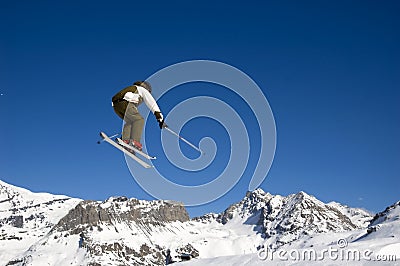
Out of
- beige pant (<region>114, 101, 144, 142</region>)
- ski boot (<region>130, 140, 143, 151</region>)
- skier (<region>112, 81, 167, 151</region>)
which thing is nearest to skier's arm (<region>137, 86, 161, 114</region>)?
skier (<region>112, 81, 167, 151</region>)

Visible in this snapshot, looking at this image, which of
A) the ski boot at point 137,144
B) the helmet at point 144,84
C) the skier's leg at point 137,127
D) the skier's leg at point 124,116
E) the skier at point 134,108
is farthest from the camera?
the ski boot at point 137,144

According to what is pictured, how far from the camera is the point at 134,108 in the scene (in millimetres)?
18672

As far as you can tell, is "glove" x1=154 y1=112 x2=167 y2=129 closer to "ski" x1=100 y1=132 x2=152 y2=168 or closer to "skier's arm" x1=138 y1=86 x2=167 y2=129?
"skier's arm" x1=138 y1=86 x2=167 y2=129

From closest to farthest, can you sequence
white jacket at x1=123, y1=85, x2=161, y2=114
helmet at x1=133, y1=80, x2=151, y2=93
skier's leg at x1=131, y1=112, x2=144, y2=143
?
helmet at x1=133, y1=80, x2=151, y2=93 < white jacket at x1=123, y1=85, x2=161, y2=114 < skier's leg at x1=131, y1=112, x2=144, y2=143

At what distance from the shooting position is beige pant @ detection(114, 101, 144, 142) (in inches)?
731

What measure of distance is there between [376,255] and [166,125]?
396 inches

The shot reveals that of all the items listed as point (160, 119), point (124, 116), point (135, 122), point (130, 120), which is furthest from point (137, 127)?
point (160, 119)

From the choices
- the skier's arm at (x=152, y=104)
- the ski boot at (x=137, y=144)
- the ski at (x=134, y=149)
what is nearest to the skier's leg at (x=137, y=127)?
the ski boot at (x=137, y=144)

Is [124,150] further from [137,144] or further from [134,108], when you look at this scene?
[134,108]

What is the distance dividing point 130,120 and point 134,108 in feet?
2.85

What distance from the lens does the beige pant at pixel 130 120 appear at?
18562 millimetres

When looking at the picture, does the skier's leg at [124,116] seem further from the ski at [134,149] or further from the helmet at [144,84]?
the helmet at [144,84]

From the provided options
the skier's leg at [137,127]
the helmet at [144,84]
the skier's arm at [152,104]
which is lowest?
the skier's leg at [137,127]

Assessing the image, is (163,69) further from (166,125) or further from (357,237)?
(357,237)
